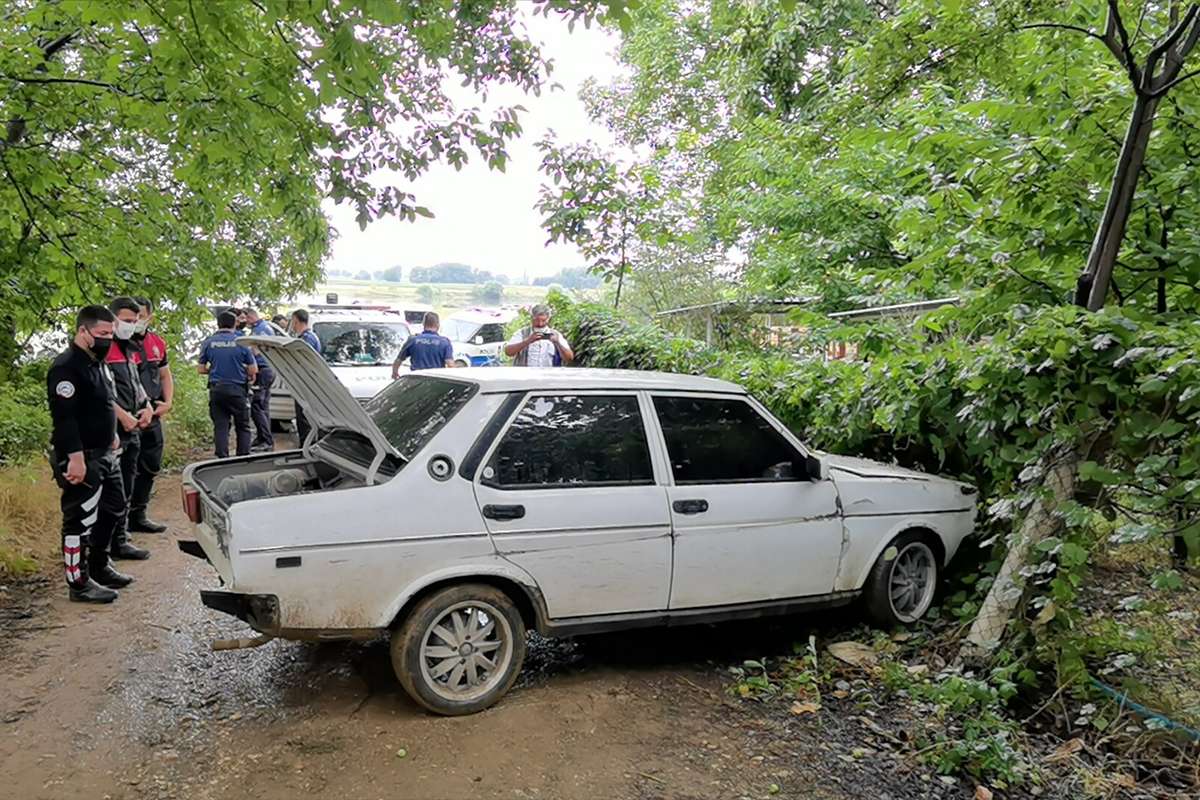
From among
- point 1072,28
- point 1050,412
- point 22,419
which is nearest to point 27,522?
point 22,419

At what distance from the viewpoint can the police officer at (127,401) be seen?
18.3 feet

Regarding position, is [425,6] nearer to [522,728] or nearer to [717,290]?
[522,728]

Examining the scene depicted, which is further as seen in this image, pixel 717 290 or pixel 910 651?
pixel 717 290

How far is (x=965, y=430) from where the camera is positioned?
5.05 m

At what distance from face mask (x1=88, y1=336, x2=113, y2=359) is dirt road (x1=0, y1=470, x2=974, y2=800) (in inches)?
66.2

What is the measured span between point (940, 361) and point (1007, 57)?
7.22 feet

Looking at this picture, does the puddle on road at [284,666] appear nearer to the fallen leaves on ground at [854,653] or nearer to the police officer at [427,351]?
the fallen leaves on ground at [854,653]

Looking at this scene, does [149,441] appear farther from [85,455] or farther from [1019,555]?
[1019,555]


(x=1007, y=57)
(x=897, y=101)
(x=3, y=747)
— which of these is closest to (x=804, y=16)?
(x=897, y=101)

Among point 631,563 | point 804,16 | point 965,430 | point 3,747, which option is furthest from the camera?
point 804,16

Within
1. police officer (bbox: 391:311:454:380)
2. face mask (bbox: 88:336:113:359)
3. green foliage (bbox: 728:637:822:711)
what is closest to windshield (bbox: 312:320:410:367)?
police officer (bbox: 391:311:454:380)

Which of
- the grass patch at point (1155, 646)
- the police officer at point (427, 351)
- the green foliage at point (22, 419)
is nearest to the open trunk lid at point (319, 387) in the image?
the grass patch at point (1155, 646)

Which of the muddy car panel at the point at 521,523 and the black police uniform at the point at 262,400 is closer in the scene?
the muddy car panel at the point at 521,523

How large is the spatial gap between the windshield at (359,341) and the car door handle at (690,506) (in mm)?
8339
